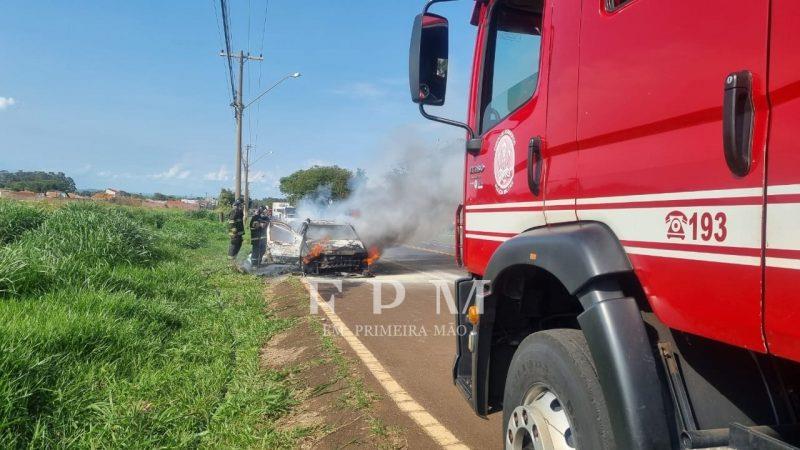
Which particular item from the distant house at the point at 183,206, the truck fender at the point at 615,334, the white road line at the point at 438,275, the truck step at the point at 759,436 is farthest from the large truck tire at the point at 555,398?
the distant house at the point at 183,206

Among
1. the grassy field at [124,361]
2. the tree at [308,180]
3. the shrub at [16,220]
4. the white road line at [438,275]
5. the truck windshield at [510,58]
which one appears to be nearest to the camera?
the truck windshield at [510,58]

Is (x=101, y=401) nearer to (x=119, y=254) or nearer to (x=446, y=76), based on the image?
(x=446, y=76)

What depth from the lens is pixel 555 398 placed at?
82.9 inches

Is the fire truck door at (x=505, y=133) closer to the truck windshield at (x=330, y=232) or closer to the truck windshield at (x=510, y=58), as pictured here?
the truck windshield at (x=510, y=58)

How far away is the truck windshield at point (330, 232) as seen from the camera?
1226cm

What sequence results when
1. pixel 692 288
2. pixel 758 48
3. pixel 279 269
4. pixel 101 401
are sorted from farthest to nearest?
pixel 279 269 → pixel 101 401 → pixel 692 288 → pixel 758 48

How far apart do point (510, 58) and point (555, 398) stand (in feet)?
5.95

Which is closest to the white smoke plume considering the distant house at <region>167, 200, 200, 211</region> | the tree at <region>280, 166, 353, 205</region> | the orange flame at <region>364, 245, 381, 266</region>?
the orange flame at <region>364, 245, 381, 266</region>

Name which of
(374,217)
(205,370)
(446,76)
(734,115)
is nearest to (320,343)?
(205,370)

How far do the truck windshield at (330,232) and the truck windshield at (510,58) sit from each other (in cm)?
923

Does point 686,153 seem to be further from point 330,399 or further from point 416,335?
point 416,335

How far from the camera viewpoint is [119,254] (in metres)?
9.67

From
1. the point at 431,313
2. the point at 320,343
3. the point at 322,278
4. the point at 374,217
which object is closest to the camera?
the point at 320,343

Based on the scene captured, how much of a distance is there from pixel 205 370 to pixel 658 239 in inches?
169
